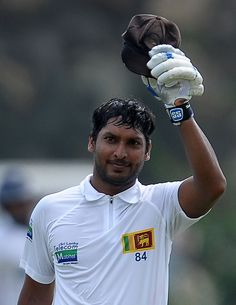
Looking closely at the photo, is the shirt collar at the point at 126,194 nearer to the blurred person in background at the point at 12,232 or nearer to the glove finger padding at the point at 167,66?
the glove finger padding at the point at 167,66

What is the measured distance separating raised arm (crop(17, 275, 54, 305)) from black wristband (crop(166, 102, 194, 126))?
1200mm

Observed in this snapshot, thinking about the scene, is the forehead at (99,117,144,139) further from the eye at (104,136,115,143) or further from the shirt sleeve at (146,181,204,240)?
the shirt sleeve at (146,181,204,240)

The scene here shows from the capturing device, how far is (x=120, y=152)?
6191mm

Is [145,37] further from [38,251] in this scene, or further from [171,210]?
[38,251]

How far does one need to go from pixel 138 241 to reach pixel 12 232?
3534 mm

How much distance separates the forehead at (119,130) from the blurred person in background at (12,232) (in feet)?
10.5

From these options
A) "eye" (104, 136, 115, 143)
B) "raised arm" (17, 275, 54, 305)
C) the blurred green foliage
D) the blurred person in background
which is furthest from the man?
the blurred green foliage

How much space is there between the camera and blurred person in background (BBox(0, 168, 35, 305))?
936 cm

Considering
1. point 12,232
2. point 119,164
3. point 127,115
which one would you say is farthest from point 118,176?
point 12,232

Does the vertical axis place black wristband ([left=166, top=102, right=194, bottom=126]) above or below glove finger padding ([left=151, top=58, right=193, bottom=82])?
below

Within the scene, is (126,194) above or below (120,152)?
below

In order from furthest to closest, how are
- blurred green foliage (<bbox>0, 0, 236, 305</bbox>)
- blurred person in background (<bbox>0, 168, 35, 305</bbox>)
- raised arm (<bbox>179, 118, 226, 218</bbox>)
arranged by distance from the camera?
blurred green foliage (<bbox>0, 0, 236, 305</bbox>), blurred person in background (<bbox>0, 168, 35, 305</bbox>), raised arm (<bbox>179, 118, 226, 218</bbox>)

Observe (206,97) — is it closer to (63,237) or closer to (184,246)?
(184,246)

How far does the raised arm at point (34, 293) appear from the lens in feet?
22.2
